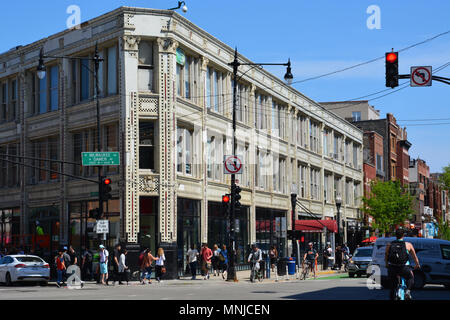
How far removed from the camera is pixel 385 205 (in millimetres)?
71188

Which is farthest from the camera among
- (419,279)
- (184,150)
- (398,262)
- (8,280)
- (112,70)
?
(184,150)

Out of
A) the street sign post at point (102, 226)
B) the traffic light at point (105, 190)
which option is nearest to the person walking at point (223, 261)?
the street sign post at point (102, 226)

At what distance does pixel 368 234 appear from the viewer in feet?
246

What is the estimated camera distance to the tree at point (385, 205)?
71481 mm

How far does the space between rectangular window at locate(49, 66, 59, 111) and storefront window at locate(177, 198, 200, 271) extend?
32.9 feet

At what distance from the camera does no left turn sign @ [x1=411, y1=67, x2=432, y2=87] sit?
2128 cm

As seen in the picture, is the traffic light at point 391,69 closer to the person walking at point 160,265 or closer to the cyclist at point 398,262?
the cyclist at point 398,262

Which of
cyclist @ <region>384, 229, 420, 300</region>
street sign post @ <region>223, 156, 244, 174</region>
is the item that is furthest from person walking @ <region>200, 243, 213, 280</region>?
cyclist @ <region>384, 229, 420, 300</region>

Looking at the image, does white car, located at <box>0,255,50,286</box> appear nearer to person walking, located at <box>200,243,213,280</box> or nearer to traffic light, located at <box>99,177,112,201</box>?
traffic light, located at <box>99,177,112,201</box>

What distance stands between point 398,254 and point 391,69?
22.1ft

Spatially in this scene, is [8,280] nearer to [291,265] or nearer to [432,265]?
[291,265]

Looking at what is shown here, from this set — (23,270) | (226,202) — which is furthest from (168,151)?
(23,270)

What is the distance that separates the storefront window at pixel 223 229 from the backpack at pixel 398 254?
21.1 meters
